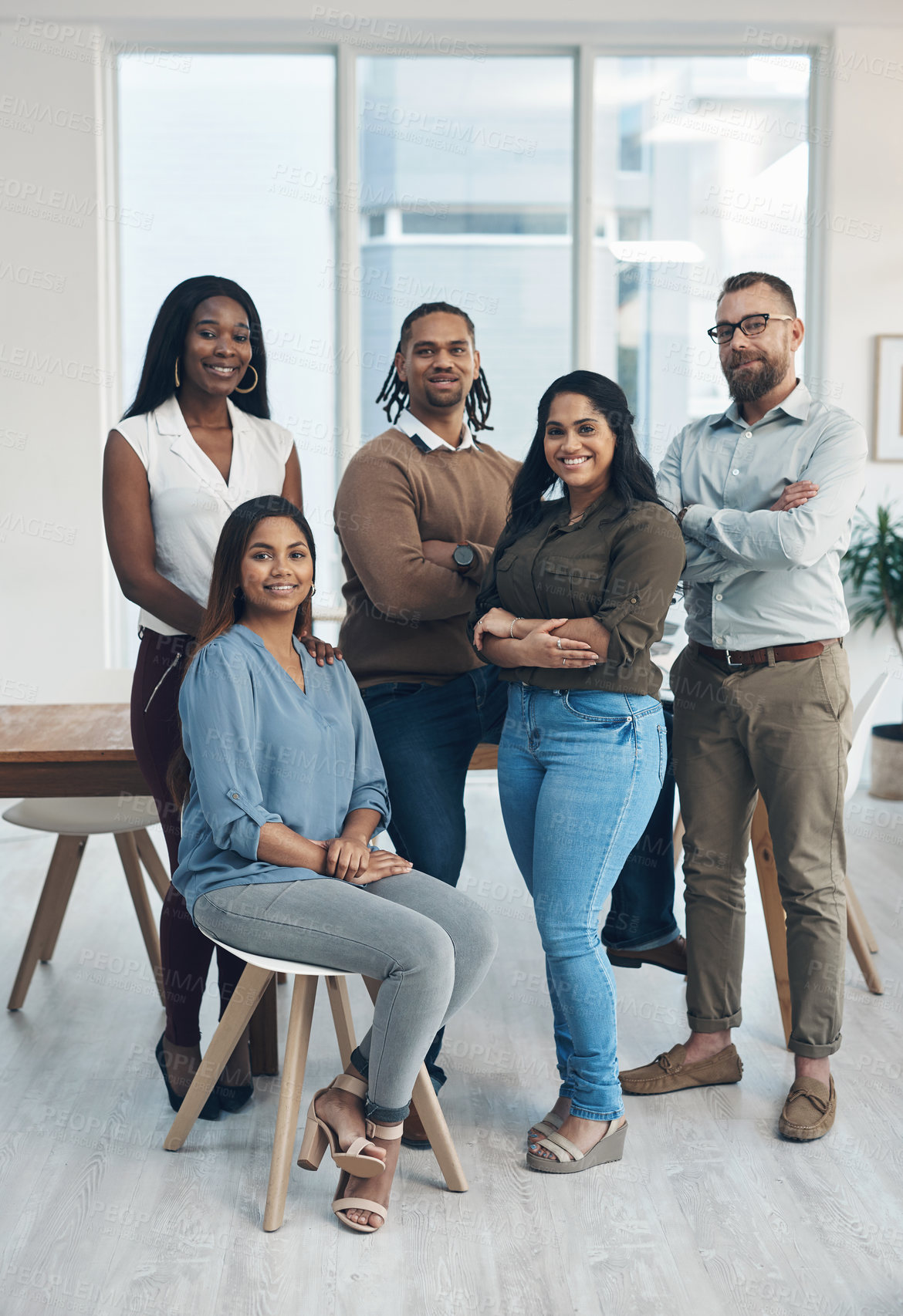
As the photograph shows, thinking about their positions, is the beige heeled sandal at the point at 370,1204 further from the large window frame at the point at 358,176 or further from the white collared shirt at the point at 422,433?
the large window frame at the point at 358,176

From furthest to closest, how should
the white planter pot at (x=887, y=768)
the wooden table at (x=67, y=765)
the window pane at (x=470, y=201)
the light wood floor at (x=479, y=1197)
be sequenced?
1. the window pane at (x=470, y=201)
2. the white planter pot at (x=887, y=768)
3. the wooden table at (x=67, y=765)
4. the light wood floor at (x=479, y=1197)

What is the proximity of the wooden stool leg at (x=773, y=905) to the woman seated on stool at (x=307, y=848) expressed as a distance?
0.91 m

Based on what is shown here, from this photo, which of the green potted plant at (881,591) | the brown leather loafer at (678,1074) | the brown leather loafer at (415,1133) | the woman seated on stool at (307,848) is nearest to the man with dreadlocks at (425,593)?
the brown leather loafer at (415,1133)

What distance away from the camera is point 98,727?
2.57 metres

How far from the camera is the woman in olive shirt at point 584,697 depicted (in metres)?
1.92

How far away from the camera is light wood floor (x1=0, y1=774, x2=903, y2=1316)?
168 cm

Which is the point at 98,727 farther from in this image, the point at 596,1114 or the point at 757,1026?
the point at 757,1026

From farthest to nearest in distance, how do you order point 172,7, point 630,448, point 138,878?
point 172,7 → point 138,878 → point 630,448

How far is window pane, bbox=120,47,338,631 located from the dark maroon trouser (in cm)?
294

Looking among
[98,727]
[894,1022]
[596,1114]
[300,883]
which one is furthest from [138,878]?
[894,1022]

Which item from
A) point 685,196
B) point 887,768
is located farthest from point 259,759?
point 685,196

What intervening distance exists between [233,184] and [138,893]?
130 inches

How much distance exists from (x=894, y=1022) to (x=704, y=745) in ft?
3.20

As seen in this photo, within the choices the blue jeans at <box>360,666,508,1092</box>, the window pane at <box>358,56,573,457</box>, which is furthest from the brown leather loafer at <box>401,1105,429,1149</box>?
the window pane at <box>358,56,573,457</box>
